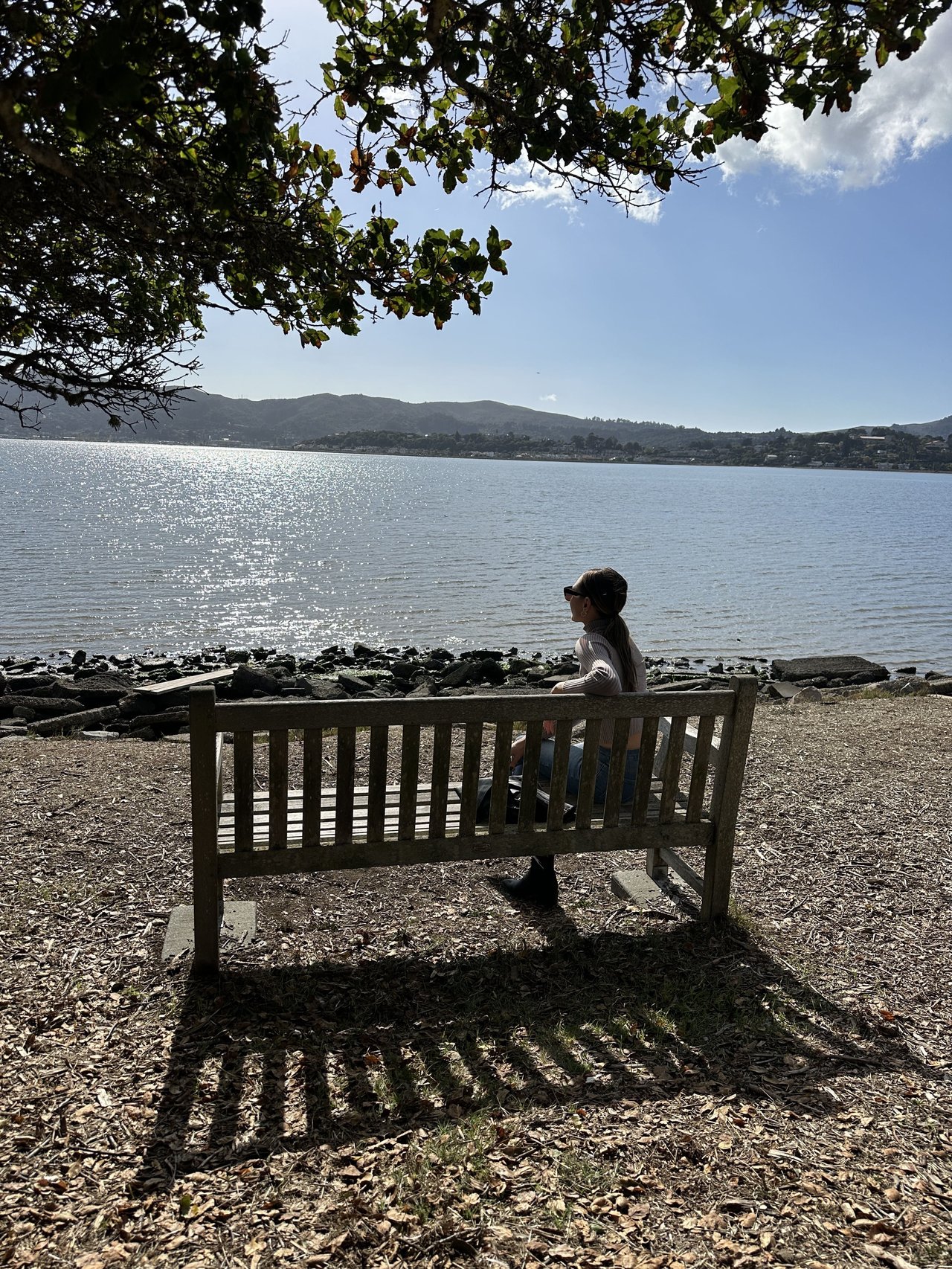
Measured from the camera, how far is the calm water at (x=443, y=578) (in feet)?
83.9

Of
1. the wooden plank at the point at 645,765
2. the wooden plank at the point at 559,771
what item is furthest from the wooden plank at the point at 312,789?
the wooden plank at the point at 645,765

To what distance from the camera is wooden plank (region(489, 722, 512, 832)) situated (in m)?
4.59

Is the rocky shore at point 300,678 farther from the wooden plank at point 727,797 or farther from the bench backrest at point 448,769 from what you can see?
the bench backrest at point 448,769

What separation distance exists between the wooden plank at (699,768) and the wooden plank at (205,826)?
8.27 feet

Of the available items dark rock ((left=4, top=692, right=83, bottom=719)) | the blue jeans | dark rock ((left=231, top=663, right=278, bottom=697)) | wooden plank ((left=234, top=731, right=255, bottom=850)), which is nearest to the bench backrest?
wooden plank ((left=234, top=731, right=255, bottom=850))

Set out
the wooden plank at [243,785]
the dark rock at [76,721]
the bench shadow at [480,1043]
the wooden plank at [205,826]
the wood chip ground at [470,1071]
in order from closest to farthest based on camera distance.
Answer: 1. the wood chip ground at [470,1071]
2. the bench shadow at [480,1043]
3. the wooden plank at [205,826]
4. the wooden plank at [243,785]
5. the dark rock at [76,721]

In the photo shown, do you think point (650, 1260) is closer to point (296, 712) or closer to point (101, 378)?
point (296, 712)

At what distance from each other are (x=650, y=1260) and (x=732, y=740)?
2783 millimetres

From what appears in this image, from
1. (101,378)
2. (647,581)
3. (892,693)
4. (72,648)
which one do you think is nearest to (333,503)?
(647,581)

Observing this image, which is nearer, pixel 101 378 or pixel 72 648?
pixel 101 378

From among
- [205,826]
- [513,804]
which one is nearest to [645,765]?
[513,804]

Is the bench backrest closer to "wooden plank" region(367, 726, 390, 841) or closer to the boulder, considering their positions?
"wooden plank" region(367, 726, 390, 841)

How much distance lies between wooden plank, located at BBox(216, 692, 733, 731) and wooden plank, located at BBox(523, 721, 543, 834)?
103mm

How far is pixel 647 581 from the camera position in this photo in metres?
36.7
